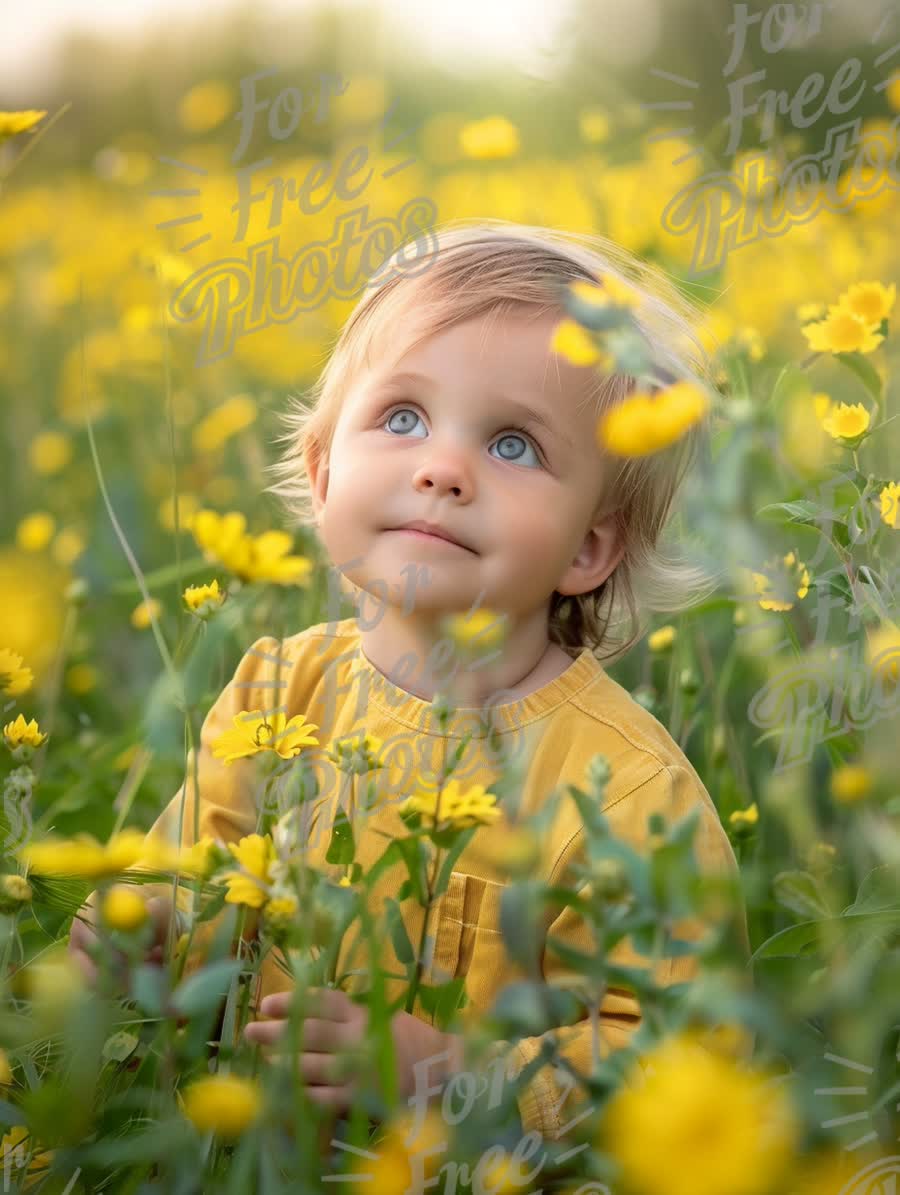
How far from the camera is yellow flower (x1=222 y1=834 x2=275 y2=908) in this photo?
79cm

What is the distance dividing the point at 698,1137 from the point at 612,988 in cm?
45

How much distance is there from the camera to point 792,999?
0.95 m

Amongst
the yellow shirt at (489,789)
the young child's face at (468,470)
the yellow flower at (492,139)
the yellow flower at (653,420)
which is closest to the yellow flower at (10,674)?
the yellow shirt at (489,789)

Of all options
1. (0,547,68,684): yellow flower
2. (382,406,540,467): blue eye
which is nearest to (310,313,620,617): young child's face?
(382,406,540,467): blue eye

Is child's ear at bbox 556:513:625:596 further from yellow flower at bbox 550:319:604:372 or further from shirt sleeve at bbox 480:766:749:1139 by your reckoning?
yellow flower at bbox 550:319:604:372

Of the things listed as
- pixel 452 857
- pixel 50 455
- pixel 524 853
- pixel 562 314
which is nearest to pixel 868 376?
pixel 562 314

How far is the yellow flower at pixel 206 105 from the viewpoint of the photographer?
1935mm

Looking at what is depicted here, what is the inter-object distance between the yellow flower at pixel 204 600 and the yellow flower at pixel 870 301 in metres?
0.68

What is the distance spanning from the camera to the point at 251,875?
806mm

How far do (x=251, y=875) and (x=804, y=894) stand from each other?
43 cm

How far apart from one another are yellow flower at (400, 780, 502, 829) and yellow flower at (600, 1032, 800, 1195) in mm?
277

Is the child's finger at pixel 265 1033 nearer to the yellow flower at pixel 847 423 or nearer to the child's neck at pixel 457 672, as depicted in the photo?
the child's neck at pixel 457 672

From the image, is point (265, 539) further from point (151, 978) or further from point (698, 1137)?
point (698, 1137)

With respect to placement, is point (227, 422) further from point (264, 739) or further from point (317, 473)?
point (264, 739)
